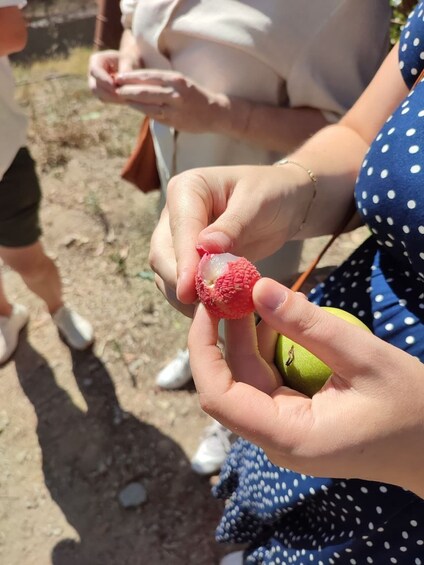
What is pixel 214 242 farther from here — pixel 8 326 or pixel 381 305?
pixel 8 326

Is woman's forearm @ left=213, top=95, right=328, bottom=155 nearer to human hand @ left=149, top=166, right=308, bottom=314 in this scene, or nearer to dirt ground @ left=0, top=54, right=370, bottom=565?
human hand @ left=149, top=166, right=308, bottom=314

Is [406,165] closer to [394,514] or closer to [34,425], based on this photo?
[394,514]

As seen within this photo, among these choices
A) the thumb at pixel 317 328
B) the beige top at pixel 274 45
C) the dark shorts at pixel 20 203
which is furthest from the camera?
the dark shorts at pixel 20 203

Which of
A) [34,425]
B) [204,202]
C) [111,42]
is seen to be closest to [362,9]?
[204,202]

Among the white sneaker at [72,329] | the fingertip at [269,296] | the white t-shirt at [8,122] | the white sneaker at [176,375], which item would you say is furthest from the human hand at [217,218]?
the white sneaker at [72,329]

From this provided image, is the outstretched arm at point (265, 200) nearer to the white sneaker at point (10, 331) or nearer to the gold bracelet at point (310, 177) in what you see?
the gold bracelet at point (310, 177)
